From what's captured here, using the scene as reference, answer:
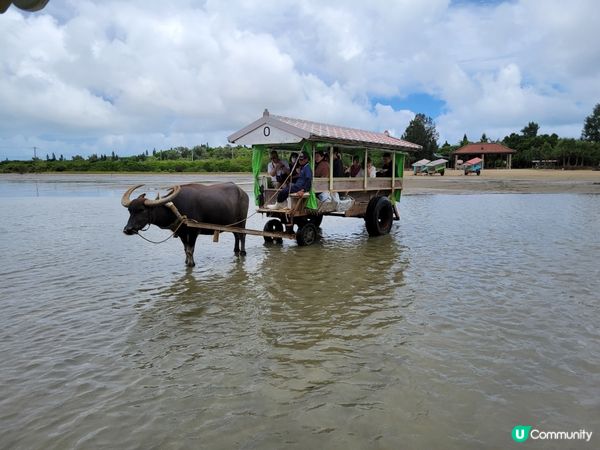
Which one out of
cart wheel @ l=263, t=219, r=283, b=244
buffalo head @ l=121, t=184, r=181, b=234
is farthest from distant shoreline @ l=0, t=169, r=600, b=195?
buffalo head @ l=121, t=184, r=181, b=234

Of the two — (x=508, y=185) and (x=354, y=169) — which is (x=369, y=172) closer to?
(x=354, y=169)

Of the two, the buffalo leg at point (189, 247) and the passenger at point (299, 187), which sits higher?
the passenger at point (299, 187)

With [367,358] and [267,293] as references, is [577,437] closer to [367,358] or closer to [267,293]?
[367,358]

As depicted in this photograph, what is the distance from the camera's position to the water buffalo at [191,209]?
23.4 feet

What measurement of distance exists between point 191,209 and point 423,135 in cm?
6279

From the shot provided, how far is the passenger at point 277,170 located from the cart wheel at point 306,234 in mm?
1055

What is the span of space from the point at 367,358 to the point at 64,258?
673cm

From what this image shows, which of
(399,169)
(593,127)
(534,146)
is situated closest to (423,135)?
(534,146)

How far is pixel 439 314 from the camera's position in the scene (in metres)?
5.28

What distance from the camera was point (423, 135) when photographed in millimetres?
66125

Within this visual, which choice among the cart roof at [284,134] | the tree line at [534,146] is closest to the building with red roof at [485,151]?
the tree line at [534,146]

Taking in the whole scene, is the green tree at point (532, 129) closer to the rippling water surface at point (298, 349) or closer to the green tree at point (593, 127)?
the green tree at point (593, 127)

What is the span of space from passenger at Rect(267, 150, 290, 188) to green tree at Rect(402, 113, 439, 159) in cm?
5770

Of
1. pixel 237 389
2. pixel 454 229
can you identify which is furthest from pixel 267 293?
pixel 454 229
